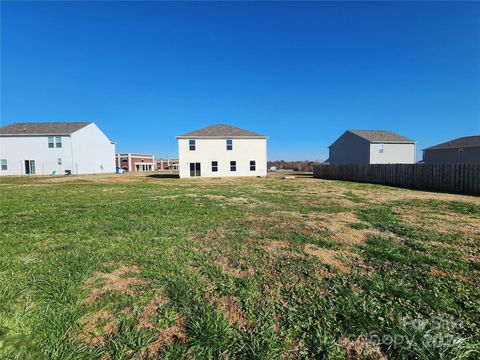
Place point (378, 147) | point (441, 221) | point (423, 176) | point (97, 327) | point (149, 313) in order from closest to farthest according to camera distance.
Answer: point (97, 327)
point (149, 313)
point (441, 221)
point (423, 176)
point (378, 147)

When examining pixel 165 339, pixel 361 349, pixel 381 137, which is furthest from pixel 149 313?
pixel 381 137

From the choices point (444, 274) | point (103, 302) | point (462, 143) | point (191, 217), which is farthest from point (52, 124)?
point (462, 143)

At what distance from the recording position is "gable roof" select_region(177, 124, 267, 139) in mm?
27266

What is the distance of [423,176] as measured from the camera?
15281 mm

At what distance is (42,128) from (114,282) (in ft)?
138

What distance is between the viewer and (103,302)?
2.54 m

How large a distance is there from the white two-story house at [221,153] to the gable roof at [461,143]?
23362 mm

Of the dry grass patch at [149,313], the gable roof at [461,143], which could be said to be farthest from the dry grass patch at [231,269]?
the gable roof at [461,143]

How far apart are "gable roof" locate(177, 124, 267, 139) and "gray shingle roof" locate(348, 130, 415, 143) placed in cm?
1425

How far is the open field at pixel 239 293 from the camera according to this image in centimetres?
196

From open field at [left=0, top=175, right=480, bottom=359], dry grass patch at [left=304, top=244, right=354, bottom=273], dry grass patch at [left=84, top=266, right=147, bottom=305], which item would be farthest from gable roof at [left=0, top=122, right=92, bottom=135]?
dry grass patch at [left=304, top=244, right=354, bottom=273]

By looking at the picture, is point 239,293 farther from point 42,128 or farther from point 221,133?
point 42,128

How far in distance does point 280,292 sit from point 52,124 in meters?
44.7

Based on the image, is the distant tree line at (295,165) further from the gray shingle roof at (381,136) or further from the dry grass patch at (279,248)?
the dry grass patch at (279,248)
